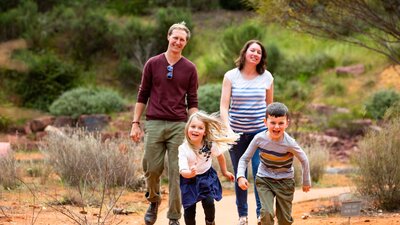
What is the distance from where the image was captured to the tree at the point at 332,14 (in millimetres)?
11586

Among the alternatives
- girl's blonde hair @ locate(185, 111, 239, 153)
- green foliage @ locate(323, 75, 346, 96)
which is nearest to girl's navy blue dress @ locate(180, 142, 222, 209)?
girl's blonde hair @ locate(185, 111, 239, 153)

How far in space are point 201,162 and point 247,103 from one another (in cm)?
105

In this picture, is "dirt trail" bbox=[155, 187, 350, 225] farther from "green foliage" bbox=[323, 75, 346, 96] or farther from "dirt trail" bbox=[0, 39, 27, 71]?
"dirt trail" bbox=[0, 39, 27, 71]

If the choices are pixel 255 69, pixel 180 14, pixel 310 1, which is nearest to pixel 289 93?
pixel 180 14

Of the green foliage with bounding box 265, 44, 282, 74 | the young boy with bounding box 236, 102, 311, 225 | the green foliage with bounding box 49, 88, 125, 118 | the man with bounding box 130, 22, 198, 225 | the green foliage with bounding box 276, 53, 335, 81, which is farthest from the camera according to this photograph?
the green foliage with bounding box 276, 53, 335, 81

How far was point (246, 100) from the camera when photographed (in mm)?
7008

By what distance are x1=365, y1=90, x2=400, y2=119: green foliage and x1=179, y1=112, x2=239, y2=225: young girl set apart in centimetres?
1695

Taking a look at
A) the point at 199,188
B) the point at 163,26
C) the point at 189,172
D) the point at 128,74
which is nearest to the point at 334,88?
the point at 163,26

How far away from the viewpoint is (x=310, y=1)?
37.9 ft

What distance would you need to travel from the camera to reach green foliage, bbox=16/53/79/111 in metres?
26.9

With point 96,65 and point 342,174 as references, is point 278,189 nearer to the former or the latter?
point 342,174

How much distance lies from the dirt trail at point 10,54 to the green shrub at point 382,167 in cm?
2066

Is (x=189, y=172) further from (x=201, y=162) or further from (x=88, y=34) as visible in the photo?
(x=88, y=34)

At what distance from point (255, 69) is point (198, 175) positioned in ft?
4.77
